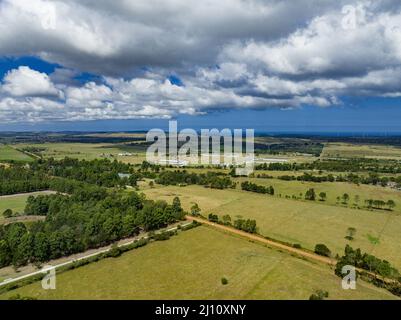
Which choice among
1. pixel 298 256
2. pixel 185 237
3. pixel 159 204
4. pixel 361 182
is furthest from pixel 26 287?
pixel 361 182

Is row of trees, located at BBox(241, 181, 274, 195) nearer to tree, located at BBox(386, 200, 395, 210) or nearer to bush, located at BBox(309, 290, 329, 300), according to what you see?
tree, located at BBox(386, 200, 395, 210)

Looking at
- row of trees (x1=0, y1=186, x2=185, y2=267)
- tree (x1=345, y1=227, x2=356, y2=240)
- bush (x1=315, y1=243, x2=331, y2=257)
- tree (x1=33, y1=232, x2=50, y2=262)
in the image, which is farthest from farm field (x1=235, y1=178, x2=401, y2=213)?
tree (x1=33, y1=232, x2=50, y2=262)

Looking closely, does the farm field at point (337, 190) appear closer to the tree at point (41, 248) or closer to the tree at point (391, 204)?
the tree at point (391, 204)

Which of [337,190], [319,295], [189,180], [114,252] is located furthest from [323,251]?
[189,180]

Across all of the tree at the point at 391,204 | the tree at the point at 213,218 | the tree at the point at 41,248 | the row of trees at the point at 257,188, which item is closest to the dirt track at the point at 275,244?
the tree at the point at 213,218

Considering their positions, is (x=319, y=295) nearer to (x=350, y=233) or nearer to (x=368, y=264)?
(x=368, y=264)
